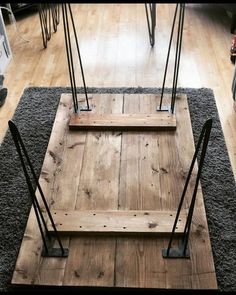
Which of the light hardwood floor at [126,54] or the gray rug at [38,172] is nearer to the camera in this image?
the gray rug at [38,172]

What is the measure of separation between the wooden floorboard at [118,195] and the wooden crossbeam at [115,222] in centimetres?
3

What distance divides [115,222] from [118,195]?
0.15 metres

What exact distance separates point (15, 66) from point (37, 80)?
10.8 inches

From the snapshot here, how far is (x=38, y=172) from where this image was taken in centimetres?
166

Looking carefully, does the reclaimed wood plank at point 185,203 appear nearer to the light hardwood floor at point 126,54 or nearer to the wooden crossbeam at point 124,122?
the wooden crossbeam at point 124,122

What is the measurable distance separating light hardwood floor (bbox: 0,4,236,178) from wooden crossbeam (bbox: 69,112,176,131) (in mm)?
327

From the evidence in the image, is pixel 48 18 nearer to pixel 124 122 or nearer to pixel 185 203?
pixel 124 122

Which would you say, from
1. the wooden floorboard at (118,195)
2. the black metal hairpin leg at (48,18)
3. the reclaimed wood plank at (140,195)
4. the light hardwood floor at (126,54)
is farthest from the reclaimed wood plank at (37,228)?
the black metal hairpin leg at (48,18)

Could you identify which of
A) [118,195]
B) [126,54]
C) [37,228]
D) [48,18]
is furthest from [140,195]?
[48,18]

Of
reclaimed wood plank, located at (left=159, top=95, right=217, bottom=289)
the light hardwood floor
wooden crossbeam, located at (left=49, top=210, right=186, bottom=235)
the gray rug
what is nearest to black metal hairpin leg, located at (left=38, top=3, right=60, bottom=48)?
the light hardwood floor

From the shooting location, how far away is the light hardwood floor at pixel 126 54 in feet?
7.55

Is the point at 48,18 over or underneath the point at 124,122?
underneath

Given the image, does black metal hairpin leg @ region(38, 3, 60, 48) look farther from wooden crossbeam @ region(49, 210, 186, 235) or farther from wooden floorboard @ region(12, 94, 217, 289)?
wooden crossbeam @ region(49, 210, 186, 235)

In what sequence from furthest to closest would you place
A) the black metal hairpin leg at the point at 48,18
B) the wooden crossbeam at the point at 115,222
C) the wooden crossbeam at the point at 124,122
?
the black metal hairpin leg at the point at 48,18 < the wooden crossbeam at the point at 124,122 < the wooden crossbeam at the point at 115,222
